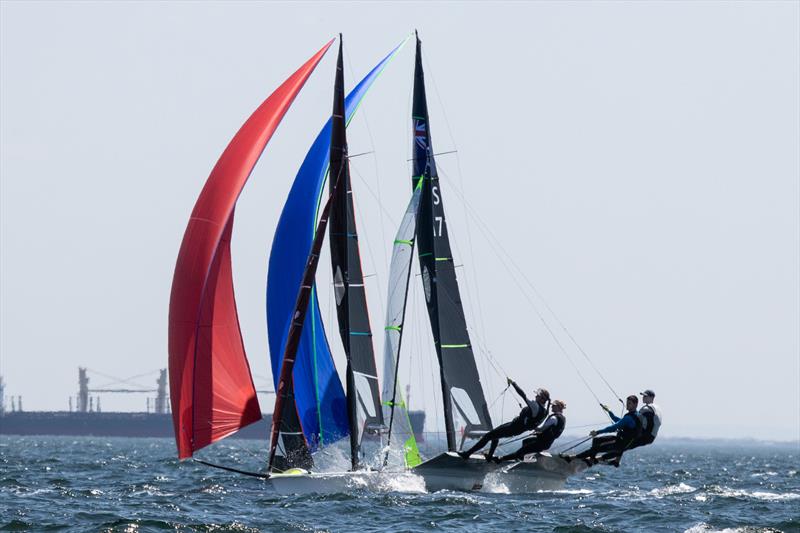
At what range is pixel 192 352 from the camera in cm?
2225

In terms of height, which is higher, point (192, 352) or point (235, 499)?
point (192, 352)

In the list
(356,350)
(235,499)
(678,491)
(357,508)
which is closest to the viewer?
(357,508)

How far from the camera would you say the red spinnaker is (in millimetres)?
22234

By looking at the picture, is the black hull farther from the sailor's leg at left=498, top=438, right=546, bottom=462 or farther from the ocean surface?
the sailor's leg at left=498, top=438, right=546, bottom=462

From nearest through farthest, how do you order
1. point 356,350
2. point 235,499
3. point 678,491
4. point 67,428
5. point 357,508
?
point 357,508 < point 235,499 < point 356,350 < point 678,491 < point 67,428

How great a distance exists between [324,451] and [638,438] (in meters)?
5.86

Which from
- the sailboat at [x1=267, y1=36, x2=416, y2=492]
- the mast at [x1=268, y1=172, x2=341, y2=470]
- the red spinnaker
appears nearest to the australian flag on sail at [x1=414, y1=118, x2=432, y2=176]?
the sailboat at [x1=267, y1=36, x2=416, y2=492]

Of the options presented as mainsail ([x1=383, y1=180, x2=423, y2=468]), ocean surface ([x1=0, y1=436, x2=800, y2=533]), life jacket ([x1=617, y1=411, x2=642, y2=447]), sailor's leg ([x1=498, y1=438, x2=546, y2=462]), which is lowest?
ocean surface ([x1=0, y1=436, x2=800, y2=533])

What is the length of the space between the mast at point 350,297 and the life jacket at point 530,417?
9.33 ft

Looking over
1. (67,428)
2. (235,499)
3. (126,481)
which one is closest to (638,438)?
(235,499)

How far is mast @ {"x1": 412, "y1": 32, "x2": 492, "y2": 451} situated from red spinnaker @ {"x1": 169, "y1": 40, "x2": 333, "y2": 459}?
470 cm

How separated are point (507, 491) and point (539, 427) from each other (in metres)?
1.57

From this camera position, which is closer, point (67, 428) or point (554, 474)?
point (554, 474)

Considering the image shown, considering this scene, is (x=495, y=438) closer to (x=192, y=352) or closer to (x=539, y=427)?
(x=539, y=427)
